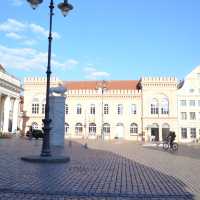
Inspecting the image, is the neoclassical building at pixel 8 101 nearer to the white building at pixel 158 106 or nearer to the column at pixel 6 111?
the column at pixel 6 111

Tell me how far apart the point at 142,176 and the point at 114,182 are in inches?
65.6

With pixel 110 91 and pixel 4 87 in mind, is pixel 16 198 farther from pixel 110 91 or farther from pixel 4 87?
pixel 110 91

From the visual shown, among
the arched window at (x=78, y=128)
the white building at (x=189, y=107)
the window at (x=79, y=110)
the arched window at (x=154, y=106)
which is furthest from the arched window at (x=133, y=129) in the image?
the window at (x=79, y=110)

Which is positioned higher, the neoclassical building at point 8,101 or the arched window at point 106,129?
the neoclassical building at point 8,101

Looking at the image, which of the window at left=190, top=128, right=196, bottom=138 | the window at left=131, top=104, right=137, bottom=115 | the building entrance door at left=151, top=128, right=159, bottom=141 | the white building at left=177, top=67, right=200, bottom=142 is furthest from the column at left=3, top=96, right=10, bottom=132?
the window at left=190, top=128, right=196, bottom=138

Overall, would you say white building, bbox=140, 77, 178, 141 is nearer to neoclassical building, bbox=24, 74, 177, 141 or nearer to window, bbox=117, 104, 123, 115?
neoclassical building, bbox=24, 74, 177, 141

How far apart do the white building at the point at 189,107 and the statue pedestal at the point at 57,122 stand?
41176mm

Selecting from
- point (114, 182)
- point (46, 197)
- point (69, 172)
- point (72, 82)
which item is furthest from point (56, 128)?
point (72, 82)

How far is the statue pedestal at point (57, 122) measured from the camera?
2361 cm

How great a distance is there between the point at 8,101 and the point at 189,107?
33.3 m

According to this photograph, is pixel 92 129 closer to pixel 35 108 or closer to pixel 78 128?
pixel 78 128

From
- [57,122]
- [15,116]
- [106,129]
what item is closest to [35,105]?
[15,116]

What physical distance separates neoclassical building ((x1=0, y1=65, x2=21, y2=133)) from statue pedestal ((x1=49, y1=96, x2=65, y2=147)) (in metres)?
30.2

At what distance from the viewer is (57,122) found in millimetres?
23641
